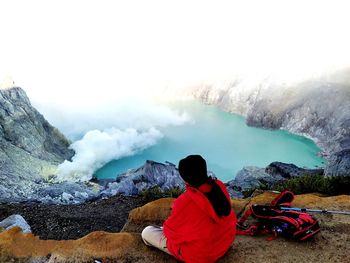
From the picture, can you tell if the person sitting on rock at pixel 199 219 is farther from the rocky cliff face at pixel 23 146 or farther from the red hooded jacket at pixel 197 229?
the rocky cliff face at pixel 23 146

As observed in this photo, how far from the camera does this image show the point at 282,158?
62.7 m

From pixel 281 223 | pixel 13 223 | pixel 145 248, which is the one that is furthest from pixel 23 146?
pixel 281 223

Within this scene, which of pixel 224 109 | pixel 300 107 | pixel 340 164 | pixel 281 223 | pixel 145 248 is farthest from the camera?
pixel 224 109

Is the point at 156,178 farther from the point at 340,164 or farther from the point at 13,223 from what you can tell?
the point at 13,223

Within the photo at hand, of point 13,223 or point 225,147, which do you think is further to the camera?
point 225,147

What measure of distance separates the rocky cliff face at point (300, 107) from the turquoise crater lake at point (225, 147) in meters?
1.97

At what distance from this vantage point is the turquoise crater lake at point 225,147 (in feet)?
200

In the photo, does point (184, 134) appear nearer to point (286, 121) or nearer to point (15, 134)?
point (286, 121)

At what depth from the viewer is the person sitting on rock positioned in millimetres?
5621

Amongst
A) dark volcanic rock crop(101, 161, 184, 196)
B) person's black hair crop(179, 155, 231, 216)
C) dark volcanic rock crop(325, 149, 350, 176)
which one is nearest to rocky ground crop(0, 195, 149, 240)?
person's black hair crop(179, 155, 231, 216)

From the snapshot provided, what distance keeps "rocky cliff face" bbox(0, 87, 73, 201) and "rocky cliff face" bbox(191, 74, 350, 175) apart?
38820mm

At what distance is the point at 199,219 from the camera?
19.5 feet

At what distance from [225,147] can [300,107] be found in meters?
16.7

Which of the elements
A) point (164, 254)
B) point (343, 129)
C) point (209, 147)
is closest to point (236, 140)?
point (209, 147)
